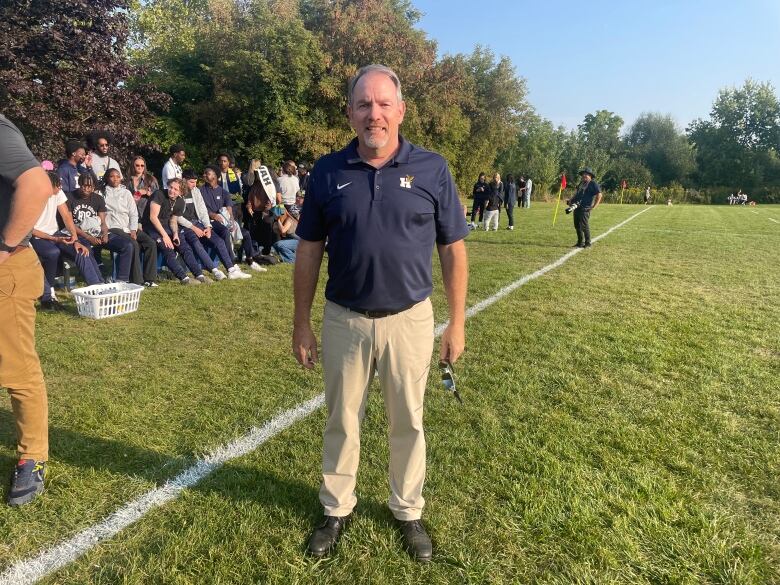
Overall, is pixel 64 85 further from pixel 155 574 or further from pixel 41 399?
pixel 155 574

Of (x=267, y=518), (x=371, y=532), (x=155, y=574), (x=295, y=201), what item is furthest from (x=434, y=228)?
(x=295, y=201)

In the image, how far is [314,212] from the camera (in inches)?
88.6

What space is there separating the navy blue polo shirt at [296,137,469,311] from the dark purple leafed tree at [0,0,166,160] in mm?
13541

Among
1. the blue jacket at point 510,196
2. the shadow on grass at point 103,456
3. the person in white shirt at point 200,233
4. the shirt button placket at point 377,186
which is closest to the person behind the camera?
the shirt button placket at point 377,186

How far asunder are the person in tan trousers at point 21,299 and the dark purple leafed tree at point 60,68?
12298 mm

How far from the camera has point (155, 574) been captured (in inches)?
88.4

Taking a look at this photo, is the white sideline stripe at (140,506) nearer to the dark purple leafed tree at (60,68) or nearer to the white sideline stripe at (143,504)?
the white sideline stripe at (143,504)

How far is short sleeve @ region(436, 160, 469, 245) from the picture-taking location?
2.26 meters

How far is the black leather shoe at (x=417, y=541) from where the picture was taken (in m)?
2.37

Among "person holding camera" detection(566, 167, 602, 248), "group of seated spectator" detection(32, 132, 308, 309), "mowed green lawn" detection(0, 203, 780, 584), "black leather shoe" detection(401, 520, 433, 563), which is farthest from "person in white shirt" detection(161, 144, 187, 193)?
"person holding camera" detection(566, 167, 602, 248)

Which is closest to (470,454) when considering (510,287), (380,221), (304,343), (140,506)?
(304,343)

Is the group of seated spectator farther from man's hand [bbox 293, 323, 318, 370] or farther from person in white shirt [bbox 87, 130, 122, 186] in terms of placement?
man's hand [bbox 293, 323, 318, 370]

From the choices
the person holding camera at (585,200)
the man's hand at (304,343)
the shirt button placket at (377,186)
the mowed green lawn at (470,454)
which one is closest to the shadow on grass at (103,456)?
the mowed green lawn at (470,454)

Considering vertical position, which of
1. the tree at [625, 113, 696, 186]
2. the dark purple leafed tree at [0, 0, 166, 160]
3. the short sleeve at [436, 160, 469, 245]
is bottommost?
the short sleeve at [436, 160, 469, 245]
